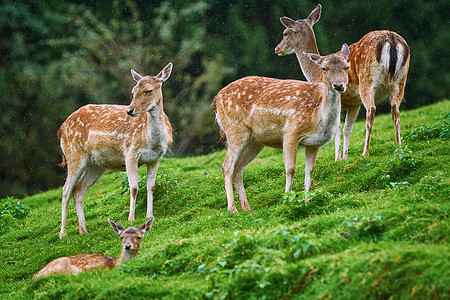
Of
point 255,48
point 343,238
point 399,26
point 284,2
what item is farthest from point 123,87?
point 343,238

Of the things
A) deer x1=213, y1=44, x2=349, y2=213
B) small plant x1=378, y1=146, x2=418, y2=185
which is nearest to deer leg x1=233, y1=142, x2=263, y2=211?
deer x1=213, y1=44, x2=349, y2=213

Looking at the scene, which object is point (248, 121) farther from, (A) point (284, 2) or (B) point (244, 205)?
(A) point (284, 2)

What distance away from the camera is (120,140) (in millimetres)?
9047

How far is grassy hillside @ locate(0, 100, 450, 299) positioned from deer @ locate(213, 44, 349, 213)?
0.67 metres

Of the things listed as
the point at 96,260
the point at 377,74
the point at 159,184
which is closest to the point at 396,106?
the point at 377,74

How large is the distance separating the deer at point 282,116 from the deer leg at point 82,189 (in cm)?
231

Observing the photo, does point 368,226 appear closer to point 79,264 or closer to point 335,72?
point 335,72

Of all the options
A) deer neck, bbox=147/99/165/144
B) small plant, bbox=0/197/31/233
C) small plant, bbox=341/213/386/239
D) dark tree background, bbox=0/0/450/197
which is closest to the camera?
small plant, bbox=341/213/386/239

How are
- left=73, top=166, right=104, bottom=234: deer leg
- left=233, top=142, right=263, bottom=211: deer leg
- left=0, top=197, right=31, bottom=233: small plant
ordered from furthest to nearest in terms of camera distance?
left=0, top=197, right=31, bottom=233: small plant
left=73, top=166, right=104, bottom=234: deer leg
left=233, top=142, right=263, bottom=211: deer leg

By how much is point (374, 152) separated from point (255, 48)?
1187cm

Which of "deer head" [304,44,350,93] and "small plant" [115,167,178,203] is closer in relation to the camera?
"deer head" [304,44,350,93]

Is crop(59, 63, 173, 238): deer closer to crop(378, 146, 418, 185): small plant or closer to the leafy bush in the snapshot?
the leafy bush

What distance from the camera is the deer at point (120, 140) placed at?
8.77 metres

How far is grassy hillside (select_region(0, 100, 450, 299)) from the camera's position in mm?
4926
